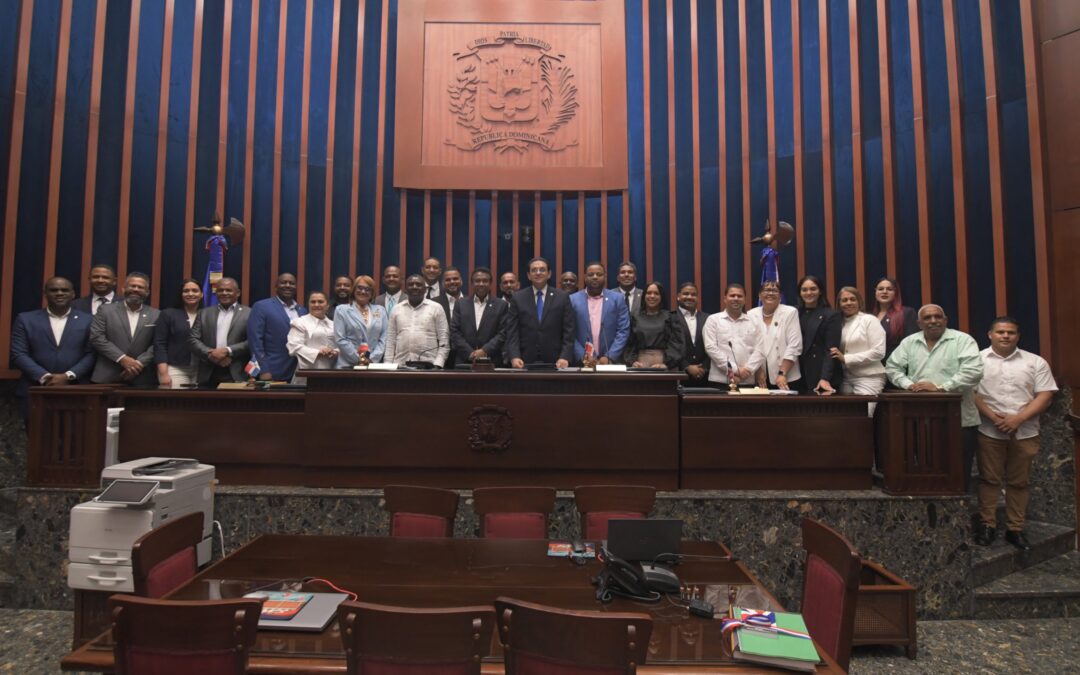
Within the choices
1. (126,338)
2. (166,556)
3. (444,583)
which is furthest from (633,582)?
(126,338)

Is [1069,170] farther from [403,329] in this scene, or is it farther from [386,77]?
[386,77]

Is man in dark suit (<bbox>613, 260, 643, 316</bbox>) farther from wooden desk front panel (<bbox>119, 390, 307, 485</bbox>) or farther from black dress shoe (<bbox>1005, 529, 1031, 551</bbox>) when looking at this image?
black dress shoe (<bbox>1005, 529, 1031, 551</bbox>)

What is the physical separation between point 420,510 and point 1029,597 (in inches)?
126

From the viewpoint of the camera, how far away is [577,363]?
4.34 meters

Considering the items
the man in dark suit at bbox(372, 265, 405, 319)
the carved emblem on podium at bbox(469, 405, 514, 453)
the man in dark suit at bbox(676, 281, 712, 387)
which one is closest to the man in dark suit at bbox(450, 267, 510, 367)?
the man in dark suit at bbox(372, 265, 405, 319)

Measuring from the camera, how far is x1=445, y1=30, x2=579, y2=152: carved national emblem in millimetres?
5922

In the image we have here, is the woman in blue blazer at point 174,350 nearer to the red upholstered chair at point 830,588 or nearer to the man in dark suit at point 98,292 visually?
the man in dark suit at point 98,292

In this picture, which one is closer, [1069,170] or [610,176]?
[1069,170]

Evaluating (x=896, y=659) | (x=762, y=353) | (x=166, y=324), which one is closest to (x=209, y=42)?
(x=166, y=324)

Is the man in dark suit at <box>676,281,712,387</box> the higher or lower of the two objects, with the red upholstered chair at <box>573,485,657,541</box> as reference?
higher

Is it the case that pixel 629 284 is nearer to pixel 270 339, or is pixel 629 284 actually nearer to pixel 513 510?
pixel 513 510

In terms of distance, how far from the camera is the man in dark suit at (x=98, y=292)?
3.99 meters

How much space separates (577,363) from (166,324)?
8.90 ft

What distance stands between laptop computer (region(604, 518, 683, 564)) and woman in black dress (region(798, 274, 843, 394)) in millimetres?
2210
